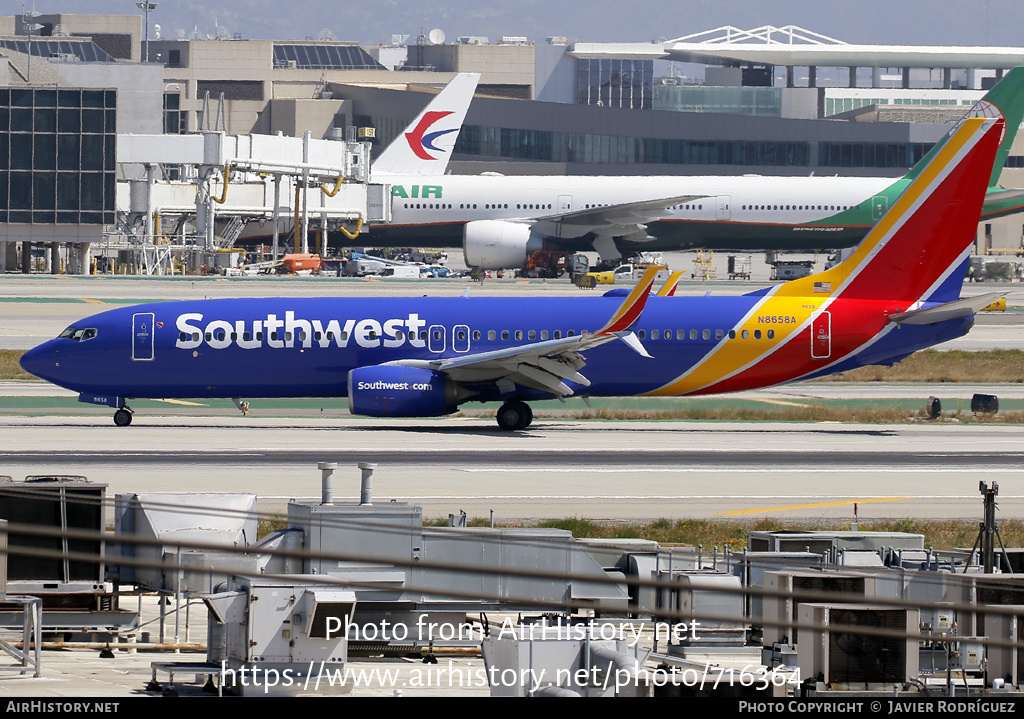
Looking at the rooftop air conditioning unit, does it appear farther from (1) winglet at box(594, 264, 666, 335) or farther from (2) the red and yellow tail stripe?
(2) the red and yellow tail stripe

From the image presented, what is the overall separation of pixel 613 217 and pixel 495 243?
302 inches

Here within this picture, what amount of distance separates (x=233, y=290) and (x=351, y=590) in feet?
192

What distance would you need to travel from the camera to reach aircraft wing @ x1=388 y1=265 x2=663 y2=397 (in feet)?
133

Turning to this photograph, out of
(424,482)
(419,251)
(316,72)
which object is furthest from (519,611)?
(316,72)

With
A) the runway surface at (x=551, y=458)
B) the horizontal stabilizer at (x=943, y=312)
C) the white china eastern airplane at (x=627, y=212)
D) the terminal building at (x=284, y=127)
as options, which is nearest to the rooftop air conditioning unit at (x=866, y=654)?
the runway surface at (x=551, y=458)

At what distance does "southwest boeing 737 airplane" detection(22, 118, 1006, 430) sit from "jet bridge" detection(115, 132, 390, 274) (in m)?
44.6

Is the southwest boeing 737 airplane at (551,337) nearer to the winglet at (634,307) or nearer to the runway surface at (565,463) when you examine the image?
the winglet at (634,307)

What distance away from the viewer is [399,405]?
133 feet

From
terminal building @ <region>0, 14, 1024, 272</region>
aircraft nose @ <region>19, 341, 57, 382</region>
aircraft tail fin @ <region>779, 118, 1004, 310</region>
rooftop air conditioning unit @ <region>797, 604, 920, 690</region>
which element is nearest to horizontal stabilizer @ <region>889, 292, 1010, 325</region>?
aircraft tail fin @ <region>779, 118, 1004, 310</region>

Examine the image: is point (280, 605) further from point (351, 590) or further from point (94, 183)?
point (94, 183)

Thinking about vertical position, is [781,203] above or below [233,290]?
above

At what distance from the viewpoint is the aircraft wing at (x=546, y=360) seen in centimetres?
4047

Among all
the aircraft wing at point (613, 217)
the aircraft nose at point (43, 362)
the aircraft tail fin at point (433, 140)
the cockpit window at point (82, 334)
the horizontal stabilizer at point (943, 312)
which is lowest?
the aircraft nose at point (43, 362)
